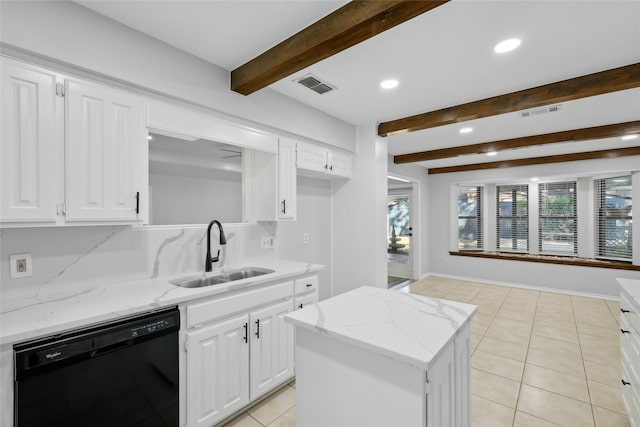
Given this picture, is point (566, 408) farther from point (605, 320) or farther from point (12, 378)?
point (12, 378)

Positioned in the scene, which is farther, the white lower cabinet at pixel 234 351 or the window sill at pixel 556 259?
the window sill at pixel 556 259

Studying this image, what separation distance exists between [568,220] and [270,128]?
601cm

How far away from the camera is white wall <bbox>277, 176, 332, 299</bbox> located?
3.36 m

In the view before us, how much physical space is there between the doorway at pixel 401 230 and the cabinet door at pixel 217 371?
476 centimetres

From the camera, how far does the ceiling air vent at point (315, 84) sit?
8.22 ft

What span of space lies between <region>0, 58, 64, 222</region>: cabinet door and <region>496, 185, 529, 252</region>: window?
7.10 metres

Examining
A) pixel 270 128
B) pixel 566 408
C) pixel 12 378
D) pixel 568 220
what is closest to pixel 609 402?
pixel 566 408

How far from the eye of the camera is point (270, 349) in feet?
7.34

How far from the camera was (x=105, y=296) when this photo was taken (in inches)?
67.6

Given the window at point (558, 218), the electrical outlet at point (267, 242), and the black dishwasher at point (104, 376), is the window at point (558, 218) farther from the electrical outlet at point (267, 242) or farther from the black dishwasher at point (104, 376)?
the black dishwasher at point (104, 376)

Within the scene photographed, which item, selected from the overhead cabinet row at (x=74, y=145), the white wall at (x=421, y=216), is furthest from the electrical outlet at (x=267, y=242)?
the white wall at (x=421, y=216)

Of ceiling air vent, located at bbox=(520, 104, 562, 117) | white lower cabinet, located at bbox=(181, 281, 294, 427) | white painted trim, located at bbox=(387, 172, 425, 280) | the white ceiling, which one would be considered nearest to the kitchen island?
white lower cabinet, located at bbox=(181, 281, 294, 427)

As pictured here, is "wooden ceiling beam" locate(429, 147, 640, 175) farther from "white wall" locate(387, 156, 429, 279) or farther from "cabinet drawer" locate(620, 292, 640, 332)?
"cabinet drawer" locate(620, 292, 640, 332)

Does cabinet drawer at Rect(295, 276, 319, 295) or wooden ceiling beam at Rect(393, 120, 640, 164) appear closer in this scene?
cabinet drawer at Rect(295, 276, 319, 295)
